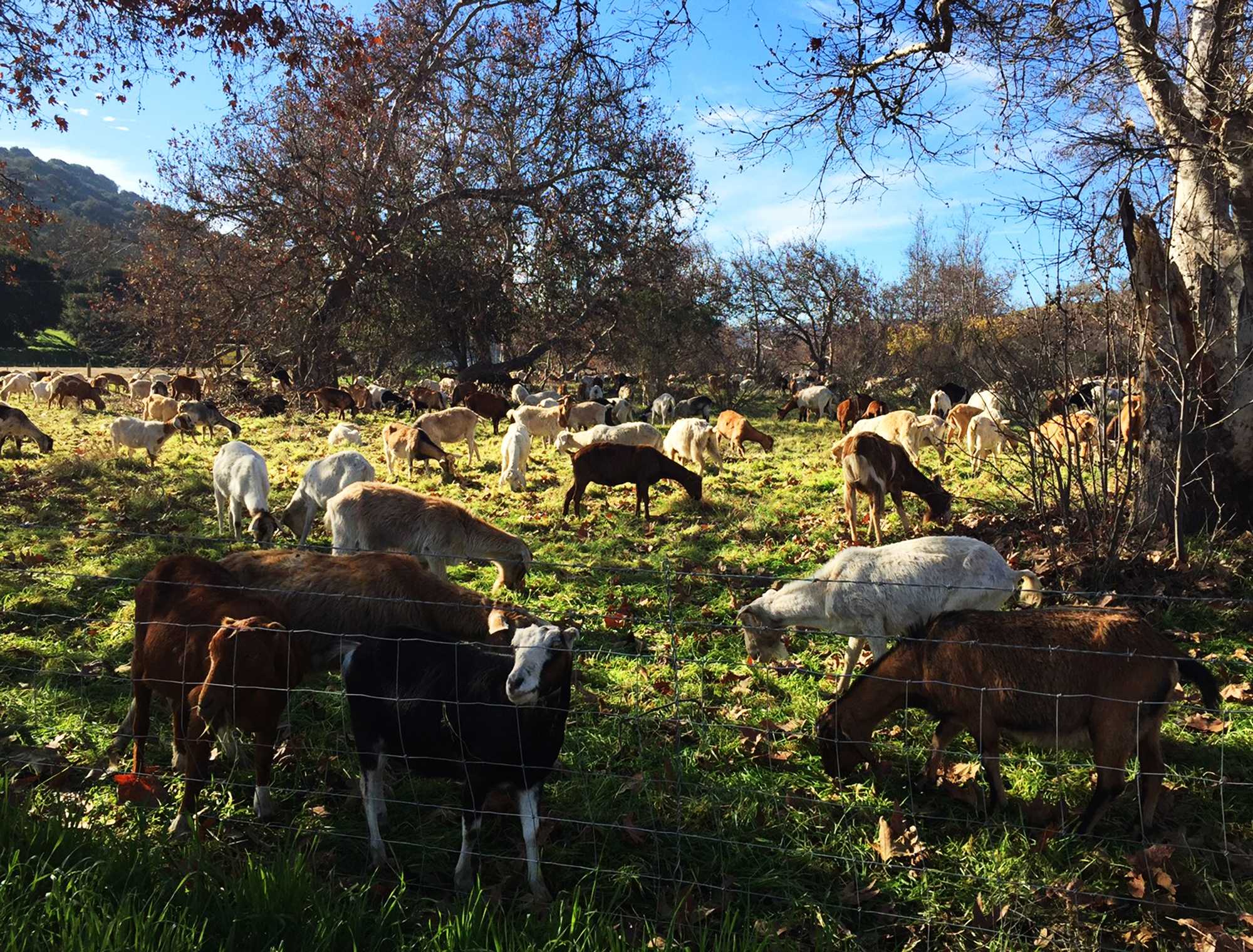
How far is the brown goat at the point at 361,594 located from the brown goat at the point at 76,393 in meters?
24.5

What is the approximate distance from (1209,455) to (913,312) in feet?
116

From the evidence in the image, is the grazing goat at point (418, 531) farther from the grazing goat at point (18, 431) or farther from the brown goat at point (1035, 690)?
the grazing goat at point (18, 431)

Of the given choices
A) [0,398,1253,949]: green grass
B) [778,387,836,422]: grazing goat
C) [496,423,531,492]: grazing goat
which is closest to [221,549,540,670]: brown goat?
[0,398,1253,949]: green grass

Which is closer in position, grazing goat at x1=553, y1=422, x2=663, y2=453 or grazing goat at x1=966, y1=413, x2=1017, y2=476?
grazing goat at x1=966, y1=413, x2=1017, y2=476

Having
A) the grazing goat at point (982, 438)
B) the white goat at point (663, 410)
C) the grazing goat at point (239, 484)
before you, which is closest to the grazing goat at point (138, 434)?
the grazing goat at point (239, 484)

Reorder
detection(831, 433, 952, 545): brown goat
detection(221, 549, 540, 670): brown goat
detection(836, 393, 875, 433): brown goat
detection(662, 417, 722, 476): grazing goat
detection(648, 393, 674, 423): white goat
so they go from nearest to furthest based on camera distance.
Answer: detection(221, 549, 540, 670): brown goat
detection(831, 433, 952, 545): brown goat
detection(662, 417, 722, 476): grazing goat
detection(836, 393, 875, 433): brown goat
detection(648, 393, 674, 423): white goat

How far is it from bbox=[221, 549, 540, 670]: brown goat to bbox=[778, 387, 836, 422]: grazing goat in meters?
22.7

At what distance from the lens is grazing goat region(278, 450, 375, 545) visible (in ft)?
31.9

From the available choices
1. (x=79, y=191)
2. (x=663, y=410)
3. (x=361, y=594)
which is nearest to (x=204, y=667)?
(x=361, y=594)

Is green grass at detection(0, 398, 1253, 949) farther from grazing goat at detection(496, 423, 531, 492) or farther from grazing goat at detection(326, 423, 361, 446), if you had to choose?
grazing goat at detection(326, 423, 361, 446)

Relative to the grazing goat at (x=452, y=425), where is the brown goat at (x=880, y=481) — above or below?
below

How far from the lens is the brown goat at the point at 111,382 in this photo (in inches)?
1193

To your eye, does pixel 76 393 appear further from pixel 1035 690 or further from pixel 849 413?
pixel 1035 690

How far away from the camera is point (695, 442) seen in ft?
51.4
